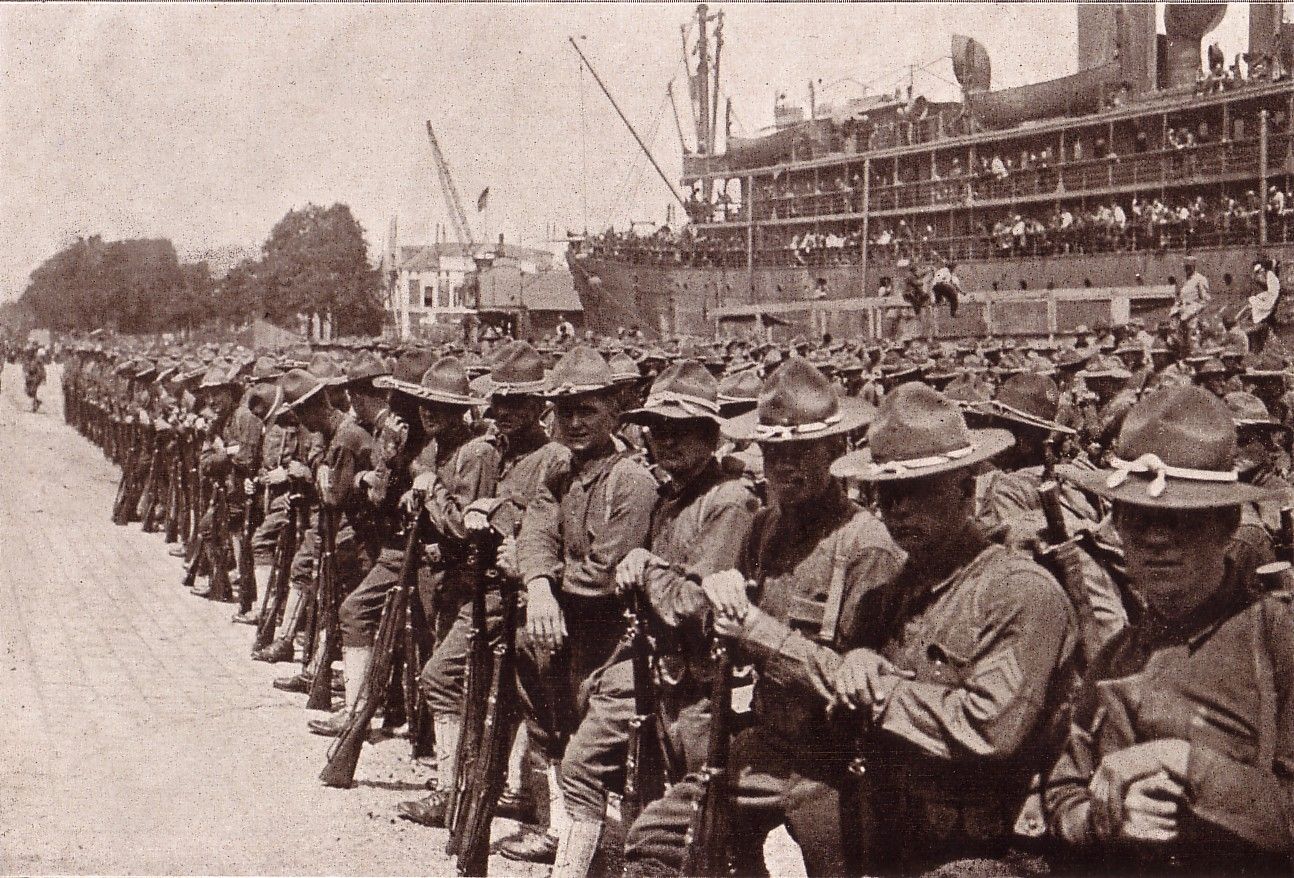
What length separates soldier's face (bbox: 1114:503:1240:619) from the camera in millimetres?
2871

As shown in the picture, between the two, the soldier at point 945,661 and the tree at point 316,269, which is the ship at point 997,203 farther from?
the tree at point 316,269

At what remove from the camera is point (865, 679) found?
11.2 feet

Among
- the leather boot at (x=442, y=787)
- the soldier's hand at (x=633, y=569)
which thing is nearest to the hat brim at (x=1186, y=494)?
the soldier's hand at (x=633, y=569)

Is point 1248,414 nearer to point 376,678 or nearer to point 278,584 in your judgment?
point 376,678

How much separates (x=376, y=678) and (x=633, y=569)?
3141mm

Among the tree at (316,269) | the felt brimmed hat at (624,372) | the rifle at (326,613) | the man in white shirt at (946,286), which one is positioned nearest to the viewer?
the felt brimmed hat at (624,372)

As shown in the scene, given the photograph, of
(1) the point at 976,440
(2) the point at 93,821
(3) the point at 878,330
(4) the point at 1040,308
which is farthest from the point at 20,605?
(4) the point at 1040,308

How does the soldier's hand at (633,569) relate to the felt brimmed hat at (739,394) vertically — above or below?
below

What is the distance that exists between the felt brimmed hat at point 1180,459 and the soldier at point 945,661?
544mm

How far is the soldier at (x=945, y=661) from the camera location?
130 inches

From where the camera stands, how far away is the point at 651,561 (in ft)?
15.1

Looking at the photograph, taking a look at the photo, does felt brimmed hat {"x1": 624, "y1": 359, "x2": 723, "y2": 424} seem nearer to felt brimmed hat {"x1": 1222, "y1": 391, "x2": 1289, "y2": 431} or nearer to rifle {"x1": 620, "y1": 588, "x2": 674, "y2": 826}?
rifle {"x1": 620, "y1": 588, "x2": 674, "y2": 826}

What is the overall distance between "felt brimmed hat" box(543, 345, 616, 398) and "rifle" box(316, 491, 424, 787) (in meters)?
1.56

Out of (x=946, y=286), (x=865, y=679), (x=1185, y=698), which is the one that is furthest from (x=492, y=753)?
(x=946, y=286)
